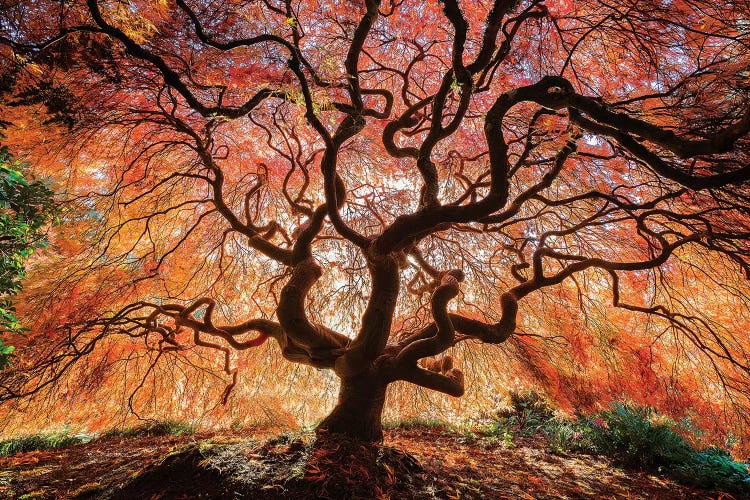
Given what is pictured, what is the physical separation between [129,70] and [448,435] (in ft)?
25.7

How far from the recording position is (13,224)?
203 centimetres

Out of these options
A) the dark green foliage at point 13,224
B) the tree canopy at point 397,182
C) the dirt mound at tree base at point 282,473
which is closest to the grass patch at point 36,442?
the tree canopy at point 397,182

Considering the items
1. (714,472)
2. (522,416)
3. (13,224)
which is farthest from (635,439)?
(13,224)

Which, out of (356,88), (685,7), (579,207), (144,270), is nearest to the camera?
(685,7)

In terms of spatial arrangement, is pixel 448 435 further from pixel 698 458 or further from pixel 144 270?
pixel 144 270

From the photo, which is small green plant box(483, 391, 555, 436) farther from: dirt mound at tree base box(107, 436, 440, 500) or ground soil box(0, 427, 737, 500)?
dirt mound at tree base box(107, 436, 440, 500)

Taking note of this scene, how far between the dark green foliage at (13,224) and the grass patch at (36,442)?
18.1 ft

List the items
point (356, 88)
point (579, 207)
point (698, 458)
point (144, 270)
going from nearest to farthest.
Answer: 1. point (356, 88)
2. point (579, 207)
3. point (144, 270)
4. point (698, 458)

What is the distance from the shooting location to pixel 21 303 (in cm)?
348

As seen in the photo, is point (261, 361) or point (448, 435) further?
point (448, 435)

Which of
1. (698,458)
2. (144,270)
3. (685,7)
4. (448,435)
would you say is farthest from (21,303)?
(698,458)

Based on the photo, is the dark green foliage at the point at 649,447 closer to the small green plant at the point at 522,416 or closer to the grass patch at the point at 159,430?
the small green plant at the point at 522,416

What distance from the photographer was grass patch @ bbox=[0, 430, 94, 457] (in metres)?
5.69

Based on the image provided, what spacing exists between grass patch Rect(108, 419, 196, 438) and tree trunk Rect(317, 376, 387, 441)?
14.2ft
